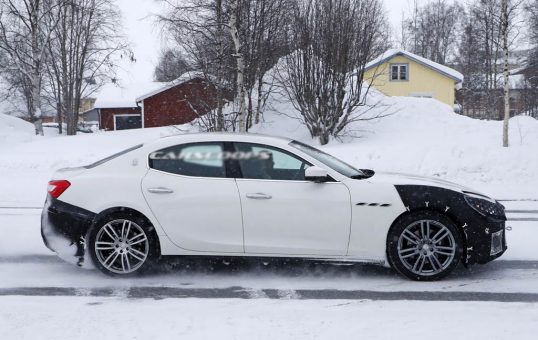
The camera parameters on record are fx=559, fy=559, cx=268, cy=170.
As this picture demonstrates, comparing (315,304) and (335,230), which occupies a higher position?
(335,230)

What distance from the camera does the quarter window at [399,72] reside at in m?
41.8

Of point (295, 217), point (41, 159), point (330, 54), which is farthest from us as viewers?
point (330, 54)

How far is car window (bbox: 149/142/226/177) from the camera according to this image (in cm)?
543

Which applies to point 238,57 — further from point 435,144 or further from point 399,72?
point 399,72

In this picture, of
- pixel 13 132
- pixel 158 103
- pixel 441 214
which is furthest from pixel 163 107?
pixel 441 214

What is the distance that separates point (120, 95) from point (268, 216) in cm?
4673

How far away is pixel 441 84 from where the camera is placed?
41.7 metres

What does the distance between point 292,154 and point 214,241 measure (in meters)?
1.12

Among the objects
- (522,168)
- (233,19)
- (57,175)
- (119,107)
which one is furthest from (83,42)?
(57,175)

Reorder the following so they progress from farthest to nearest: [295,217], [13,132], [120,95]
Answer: [120,95], [13,132], [295,217]

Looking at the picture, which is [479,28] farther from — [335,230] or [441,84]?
[335,230]

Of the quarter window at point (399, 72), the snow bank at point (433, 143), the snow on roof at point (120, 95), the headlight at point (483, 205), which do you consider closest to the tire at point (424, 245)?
the headlight at point (483, 205)

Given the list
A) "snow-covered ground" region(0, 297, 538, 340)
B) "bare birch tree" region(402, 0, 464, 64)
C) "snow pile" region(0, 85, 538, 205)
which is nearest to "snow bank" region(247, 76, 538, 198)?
"snow pile" region(0, 85, 538, 205)

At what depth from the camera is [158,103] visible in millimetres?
38250
